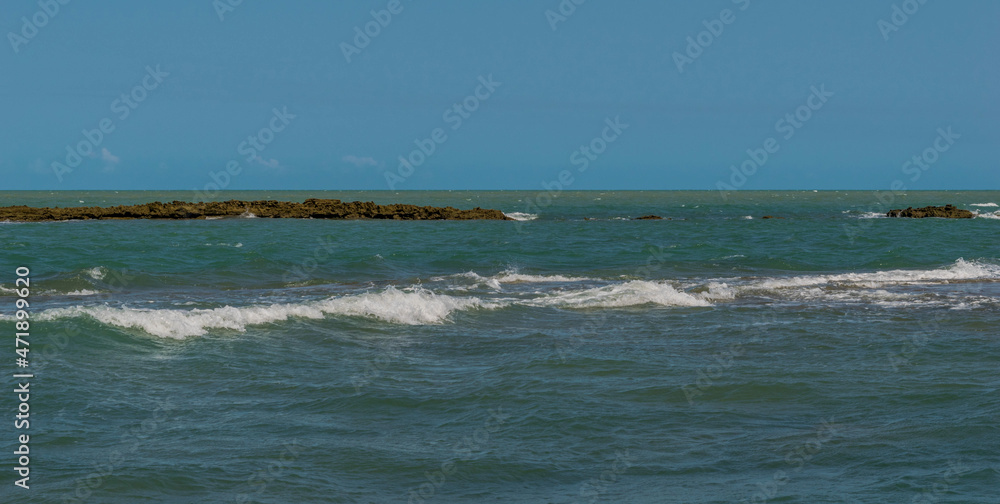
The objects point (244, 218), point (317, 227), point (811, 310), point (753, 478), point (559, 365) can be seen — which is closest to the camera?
point (753, 478)

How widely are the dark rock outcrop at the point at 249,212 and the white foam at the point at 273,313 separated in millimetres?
41584

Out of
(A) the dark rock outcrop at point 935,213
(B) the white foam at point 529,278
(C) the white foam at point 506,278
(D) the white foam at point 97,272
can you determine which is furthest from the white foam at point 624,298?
(A) the dark rock outcrop at point 935,213

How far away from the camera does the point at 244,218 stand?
6000cm

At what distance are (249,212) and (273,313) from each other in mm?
47245

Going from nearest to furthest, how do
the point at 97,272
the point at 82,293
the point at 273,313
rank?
the point at 273,313 → the point at 82,293 → the point at 97,272

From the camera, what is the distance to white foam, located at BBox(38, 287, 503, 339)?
15.4 m

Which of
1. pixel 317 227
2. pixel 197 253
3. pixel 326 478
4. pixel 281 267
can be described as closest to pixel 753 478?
pixel 326 478

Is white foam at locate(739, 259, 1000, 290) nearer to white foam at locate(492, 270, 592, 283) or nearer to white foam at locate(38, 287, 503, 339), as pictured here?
white foam at locate(492, 270, 592, 283)

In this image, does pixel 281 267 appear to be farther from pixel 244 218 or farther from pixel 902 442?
pixel 244 218

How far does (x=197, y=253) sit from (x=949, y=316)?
23644mm

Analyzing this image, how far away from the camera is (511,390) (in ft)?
36.6

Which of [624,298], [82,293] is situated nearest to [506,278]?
[624,298]

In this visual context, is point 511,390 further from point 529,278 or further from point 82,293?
point 82,293

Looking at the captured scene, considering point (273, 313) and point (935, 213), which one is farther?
point (935, 213)
